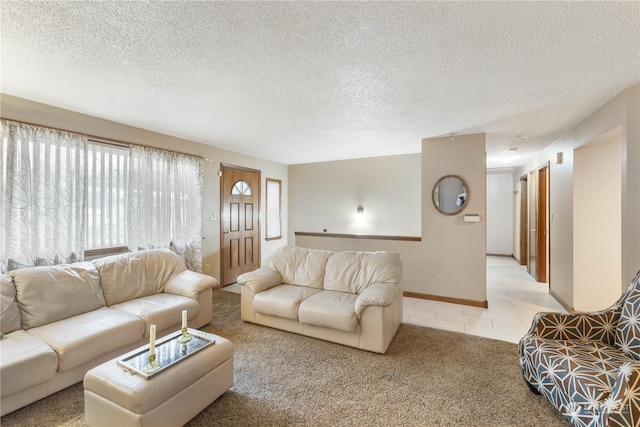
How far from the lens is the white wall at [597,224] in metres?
3.34

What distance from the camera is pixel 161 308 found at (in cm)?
267

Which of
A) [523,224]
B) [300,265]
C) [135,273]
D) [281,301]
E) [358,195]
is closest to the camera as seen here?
[281,301]

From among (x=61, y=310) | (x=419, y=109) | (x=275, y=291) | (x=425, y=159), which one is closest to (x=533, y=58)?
(x=419, y=109)

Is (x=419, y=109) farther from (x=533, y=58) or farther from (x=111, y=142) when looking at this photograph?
(x=111, y=142)

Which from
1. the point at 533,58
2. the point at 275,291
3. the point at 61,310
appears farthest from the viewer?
the point at 275,291

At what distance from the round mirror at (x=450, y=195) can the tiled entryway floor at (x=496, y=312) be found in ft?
4.61

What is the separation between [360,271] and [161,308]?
213 centimetres

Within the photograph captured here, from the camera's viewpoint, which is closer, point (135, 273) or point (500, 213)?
point (135, 273)

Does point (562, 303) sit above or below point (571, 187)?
below

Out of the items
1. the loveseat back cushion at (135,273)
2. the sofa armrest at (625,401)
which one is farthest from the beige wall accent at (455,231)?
the loveseat back cushion at (135,273)

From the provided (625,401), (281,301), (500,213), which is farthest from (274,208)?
(500,213)

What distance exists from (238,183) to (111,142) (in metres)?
2.20

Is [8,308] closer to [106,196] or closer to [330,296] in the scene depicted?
[106,196]

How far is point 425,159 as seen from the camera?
4191 mm
